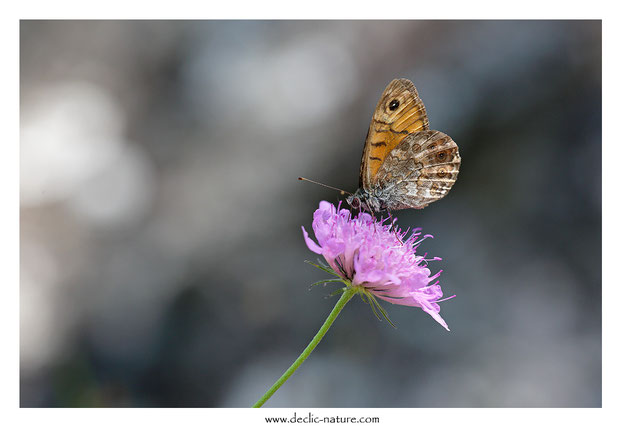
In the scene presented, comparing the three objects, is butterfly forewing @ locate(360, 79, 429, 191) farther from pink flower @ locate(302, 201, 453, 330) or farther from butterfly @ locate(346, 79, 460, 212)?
pink flower @ locate(302, 201, 453, 330)

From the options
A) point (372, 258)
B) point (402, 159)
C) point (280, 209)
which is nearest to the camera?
point (372, 258)

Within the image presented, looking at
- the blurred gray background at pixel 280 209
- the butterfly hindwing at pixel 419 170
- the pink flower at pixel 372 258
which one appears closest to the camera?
the pink flower at pixel 372 258

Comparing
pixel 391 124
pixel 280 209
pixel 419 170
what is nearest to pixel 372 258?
pixel 419 170

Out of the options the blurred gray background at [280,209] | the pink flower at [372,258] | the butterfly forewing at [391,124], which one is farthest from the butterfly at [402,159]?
the blurred gray background at [280,209]

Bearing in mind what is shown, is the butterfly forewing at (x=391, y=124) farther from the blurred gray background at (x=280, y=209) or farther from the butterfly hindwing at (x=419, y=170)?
the blurred gray background at (x=280, y=209)

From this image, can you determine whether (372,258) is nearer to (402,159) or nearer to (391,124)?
(402,159)

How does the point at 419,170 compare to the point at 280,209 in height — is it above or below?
A: above
